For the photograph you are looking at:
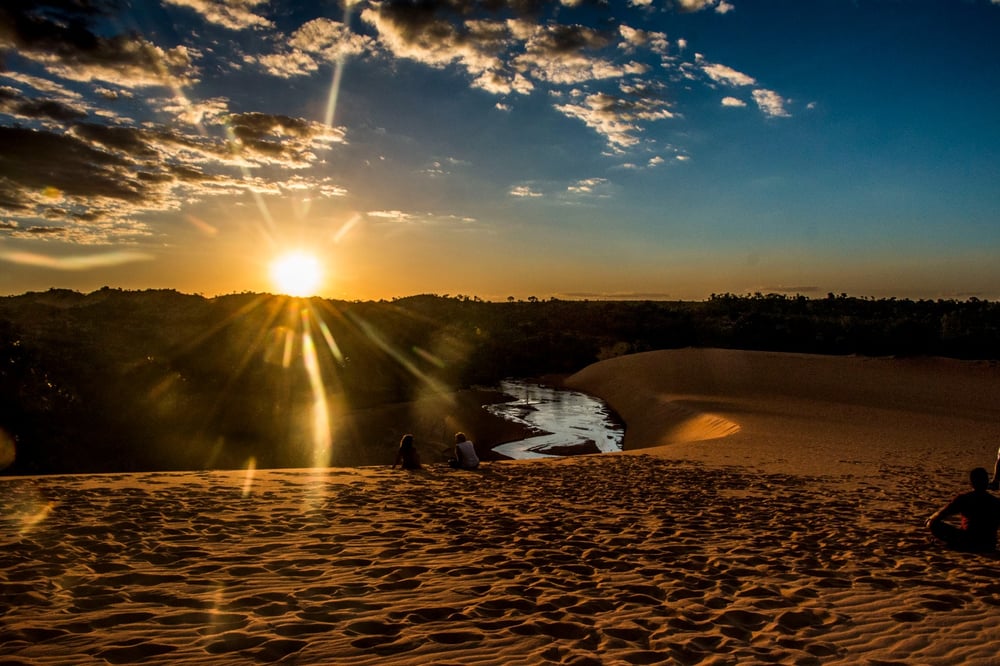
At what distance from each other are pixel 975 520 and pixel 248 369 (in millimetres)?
23897

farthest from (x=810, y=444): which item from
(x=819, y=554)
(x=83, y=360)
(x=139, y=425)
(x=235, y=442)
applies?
(x=83, y=360)

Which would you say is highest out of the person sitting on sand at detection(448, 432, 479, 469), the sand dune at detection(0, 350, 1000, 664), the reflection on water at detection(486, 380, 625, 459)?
the sand dune at detection(0, 350, 1000, 664)

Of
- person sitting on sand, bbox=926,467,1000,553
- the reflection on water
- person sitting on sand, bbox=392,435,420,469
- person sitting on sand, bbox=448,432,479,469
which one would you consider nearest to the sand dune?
person sitting on sand, bbox=926,467,1000,553

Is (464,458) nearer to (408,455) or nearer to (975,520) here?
(408,455)

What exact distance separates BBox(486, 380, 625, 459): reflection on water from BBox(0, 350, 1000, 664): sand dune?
8212 mm

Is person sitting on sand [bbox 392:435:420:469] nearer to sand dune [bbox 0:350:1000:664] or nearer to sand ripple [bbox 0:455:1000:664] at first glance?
sand dune [bbox 0:350:1000:664]

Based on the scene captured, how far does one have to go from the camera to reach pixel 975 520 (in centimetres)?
732

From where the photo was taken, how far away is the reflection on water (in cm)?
2131

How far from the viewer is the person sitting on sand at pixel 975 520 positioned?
285 inches

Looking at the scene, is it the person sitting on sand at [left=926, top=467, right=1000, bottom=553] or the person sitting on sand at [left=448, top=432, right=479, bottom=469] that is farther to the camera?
the person sitting on sand at [left=448, top=432, right=479, bottom=469]

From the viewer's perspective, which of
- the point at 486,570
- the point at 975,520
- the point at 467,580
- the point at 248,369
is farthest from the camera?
the point at 248,369

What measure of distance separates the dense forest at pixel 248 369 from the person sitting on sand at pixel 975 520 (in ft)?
48.3

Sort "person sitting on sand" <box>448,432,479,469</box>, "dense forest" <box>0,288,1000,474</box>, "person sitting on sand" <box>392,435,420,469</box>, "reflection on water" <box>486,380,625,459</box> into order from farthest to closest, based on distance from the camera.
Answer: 1. "reflection on water" <box>486,380,625,459</box>
2. "dense forest" <box>0,288,1000,474</box>
3. "person sitting on sand" <box>448,432,479,469</box>
4. "person sitting on sand" <box>392,435,420,469</box>

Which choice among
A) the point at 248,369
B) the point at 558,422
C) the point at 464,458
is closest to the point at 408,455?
the point at 464,458
